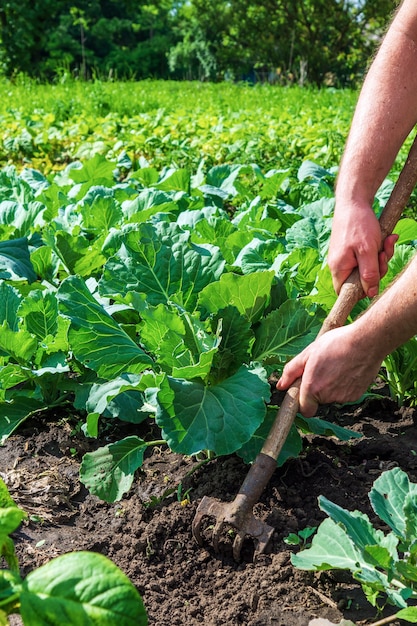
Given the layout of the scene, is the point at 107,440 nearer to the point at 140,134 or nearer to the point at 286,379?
the point at 286,379

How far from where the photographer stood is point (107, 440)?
2492mm

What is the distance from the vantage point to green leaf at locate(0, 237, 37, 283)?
3.03 m

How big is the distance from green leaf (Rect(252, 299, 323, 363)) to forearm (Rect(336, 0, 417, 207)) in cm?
39

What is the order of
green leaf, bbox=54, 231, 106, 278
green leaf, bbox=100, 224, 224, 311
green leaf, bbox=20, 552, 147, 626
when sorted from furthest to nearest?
green leaf, bbox=54, 231, 106, 278
green leaf, bbox=100, 224, 224, 311
green leaf, bbox=20, 552, 147, 626

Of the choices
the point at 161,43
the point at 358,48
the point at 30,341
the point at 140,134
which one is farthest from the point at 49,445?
the point at 161,43

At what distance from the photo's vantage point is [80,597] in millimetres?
1072

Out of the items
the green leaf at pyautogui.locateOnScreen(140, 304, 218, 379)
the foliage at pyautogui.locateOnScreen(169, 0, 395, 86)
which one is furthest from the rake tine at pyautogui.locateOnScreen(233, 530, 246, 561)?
the foliage at pyautogui.locateOnScreen(169, 0, 395, 86)

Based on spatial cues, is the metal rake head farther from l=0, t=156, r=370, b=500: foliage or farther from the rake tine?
l=0, t=156, r=370, b=500: foliage

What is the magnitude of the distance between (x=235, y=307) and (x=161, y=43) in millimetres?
39048

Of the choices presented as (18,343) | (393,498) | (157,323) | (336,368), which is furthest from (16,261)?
(393,498)

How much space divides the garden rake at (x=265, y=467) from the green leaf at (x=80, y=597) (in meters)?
0.88

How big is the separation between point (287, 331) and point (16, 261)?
4.58ft

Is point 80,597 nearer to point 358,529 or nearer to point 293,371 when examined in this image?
point 358,529

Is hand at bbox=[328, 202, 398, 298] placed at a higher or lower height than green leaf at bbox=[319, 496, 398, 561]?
higher
